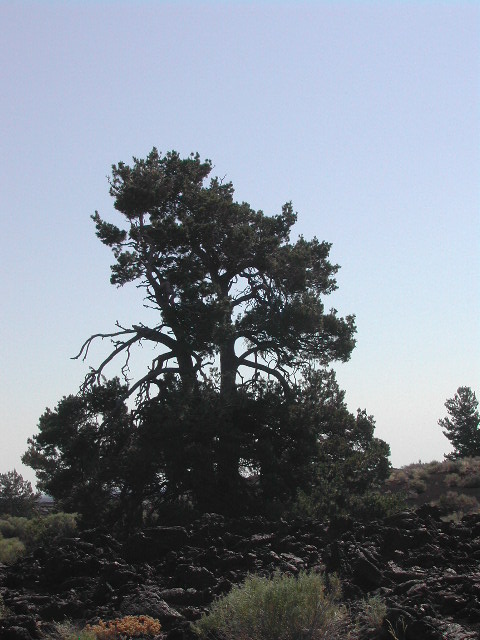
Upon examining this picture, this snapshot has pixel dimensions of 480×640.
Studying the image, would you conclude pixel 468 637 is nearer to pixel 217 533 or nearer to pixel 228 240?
pixel 217 533

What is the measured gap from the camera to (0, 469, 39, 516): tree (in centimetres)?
3781

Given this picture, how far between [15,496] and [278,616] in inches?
1285

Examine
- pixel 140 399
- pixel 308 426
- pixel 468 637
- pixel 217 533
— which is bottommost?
pixel 468 637

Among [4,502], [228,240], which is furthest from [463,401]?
[4,502]

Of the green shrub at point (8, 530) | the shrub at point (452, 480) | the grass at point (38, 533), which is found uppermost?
the shrub at point (452, 480)

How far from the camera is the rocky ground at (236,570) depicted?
9.47m

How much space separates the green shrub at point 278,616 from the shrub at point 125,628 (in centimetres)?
62

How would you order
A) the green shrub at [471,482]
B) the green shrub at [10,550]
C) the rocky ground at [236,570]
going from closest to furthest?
the rocky ground at [236,570]
the green shrub at [10,550]
the green shrub at [471,482]

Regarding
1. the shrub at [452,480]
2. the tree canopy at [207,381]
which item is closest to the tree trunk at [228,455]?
the tree canopy at [207,381]

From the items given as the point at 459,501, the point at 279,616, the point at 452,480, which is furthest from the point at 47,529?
the point at 452,480

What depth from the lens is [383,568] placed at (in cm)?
1192

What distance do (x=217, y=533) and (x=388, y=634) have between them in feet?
25.3

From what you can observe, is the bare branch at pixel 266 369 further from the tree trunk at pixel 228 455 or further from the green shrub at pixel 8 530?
the green shrub at pixel 8 530

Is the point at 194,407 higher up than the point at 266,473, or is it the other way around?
the point at 194,407
